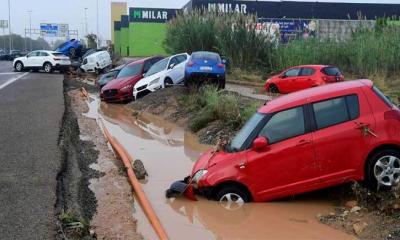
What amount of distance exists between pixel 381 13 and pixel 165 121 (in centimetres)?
4207

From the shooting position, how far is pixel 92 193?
8945 millimetres

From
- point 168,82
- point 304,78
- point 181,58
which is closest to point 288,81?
point 304,78

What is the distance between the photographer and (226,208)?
8.12 meters

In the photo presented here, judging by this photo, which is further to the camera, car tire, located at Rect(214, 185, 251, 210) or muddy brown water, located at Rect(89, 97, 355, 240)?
car tire, located at Rect(214, 185, 251, 210)

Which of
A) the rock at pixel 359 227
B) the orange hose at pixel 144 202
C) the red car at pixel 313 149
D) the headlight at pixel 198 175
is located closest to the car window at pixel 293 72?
the orange hose at pixel 144 202

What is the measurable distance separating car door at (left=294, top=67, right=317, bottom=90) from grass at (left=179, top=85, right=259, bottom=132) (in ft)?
18.8

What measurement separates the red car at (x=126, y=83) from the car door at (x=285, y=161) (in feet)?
55.9

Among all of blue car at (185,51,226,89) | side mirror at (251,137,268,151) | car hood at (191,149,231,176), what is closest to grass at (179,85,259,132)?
blue car at (185,51,226,89)

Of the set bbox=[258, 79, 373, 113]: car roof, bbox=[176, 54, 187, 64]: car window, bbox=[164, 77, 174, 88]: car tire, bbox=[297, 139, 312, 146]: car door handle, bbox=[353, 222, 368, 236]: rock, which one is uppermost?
bbox=[176, 54, 187, 64]: car window

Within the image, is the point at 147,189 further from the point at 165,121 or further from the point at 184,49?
the point at 184,49

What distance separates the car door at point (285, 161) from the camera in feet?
25.8

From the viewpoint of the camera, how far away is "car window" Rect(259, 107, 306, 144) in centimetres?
802

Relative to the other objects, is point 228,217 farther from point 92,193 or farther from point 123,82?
point 123,82

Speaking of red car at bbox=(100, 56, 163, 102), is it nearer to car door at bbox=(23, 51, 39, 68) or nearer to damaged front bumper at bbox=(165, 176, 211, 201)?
damaged front bumper at bbox=(165, 176, 211, 201)
